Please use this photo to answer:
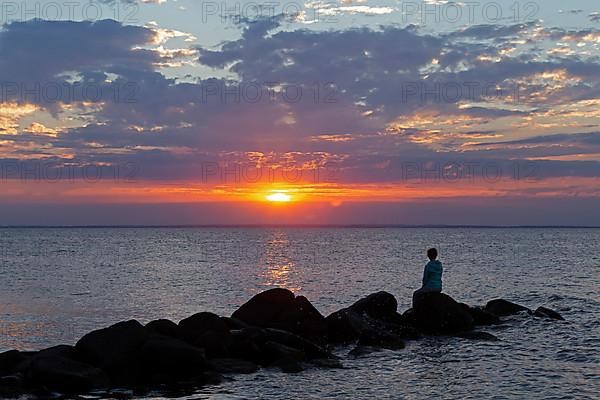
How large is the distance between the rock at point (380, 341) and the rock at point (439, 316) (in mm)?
2509

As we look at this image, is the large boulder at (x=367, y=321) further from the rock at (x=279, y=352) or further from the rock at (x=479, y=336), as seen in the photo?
the rock at (x=279, y=352)

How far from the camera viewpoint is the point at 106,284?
4881cm

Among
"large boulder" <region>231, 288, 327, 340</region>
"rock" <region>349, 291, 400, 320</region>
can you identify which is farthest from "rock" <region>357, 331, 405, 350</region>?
"rock" <region>349, 291, 400, 320</region>

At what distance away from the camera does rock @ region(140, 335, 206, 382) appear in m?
18.7

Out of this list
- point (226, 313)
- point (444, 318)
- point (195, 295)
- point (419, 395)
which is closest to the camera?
point (419, 395)

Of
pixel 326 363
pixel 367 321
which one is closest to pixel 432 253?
pixel 367 321

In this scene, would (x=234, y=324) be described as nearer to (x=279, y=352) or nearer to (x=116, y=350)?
(x=279, y=352)

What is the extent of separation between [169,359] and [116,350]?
1563 millimetres

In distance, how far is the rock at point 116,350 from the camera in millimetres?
18672

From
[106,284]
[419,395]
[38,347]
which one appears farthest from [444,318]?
[106,284]

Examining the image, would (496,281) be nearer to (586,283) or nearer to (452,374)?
(586,283)

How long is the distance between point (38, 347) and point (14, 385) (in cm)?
750

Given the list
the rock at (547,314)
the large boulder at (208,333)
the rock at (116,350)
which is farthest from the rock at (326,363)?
the rock at (547,314)

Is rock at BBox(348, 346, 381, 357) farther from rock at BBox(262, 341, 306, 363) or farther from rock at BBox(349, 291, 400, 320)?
rock at BBox(349, 291, 400, 320)
